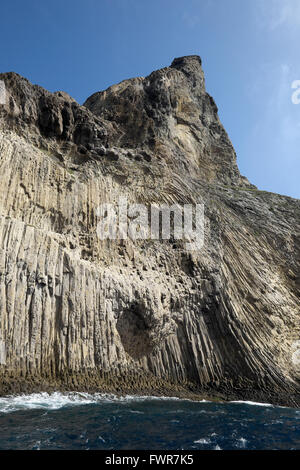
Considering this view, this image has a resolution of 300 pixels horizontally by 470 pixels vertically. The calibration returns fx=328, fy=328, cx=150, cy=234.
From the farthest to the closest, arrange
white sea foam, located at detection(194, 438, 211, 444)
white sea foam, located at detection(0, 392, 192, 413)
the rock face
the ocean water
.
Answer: the rock face → white sea foam, located at detection(0, 392, 192, 413) → white sea foam, located at detection(194, 438, 211, 444) → the ocean water

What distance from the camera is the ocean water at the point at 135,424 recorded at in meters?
9.12

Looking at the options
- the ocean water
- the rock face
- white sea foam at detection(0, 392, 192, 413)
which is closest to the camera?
the ocean water

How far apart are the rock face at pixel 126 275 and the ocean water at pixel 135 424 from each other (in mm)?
1517

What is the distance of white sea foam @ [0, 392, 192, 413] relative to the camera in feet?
39.6

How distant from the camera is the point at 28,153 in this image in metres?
19.8

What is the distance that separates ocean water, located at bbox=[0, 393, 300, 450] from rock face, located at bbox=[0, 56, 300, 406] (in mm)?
1517

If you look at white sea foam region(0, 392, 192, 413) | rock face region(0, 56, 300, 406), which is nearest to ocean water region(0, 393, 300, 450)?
white sea foam region(0, 392, 192, 413)

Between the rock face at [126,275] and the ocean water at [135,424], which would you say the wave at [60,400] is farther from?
the rock face at [126,275]

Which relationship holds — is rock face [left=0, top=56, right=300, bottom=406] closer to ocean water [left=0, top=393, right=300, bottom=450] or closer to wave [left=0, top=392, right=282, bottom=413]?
wave [left=0, top=392, right=282, bottom=413]

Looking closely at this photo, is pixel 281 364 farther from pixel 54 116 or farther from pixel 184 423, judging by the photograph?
pixel 54 116

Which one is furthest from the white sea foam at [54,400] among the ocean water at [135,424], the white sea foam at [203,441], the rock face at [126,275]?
the white sea foam at [203,441]

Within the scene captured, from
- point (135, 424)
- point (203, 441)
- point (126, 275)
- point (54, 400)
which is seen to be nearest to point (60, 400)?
point (54, 400)

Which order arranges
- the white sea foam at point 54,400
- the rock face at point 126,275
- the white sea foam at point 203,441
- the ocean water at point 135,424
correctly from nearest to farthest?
the ocean water at point 135,424
the white sea foam at point 203,441
the white sea foam at point 54,400
the rock face at point 126,275

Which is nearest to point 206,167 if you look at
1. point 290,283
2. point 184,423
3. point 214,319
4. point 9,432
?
point 290,283
